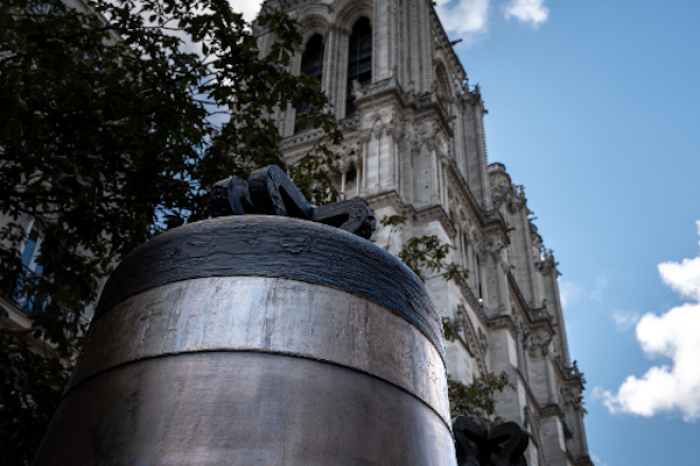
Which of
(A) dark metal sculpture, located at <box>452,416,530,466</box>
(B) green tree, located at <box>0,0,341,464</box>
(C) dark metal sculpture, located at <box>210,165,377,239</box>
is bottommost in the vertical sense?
(A) dark metal sculpture, located at <box>452,416,530,466</box>

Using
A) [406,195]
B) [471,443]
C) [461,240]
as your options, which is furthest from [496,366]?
[471,443]

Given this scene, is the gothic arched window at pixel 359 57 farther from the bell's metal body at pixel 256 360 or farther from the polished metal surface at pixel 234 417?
the polished metal surface at pixel 234 417

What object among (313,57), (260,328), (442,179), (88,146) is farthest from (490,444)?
(313,57)

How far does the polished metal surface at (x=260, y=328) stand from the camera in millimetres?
1931

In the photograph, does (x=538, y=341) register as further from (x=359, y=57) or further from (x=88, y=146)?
(x=88, y=146)

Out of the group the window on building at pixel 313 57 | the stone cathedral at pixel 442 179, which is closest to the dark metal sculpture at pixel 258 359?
the stone cathedral at pixel 442 179

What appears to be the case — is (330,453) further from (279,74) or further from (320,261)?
(279,74)

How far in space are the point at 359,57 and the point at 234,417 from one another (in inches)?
1375

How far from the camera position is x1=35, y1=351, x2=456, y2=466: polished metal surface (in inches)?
67.2

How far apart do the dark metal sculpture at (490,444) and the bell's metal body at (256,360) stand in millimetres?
355

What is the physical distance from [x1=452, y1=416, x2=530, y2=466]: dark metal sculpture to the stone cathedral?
17.5 metres

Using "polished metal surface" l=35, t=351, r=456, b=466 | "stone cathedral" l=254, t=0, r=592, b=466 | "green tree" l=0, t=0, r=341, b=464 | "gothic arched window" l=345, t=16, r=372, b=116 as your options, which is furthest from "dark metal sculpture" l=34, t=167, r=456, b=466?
"gothic arched window" l=345, t=16, r=372, b=116

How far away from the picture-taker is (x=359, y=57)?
35500 millimetres

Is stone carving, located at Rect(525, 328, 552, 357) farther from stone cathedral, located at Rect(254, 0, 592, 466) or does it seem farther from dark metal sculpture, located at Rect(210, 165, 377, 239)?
dark metal sculpture, located at Rect(210, 165, 377, 239)
